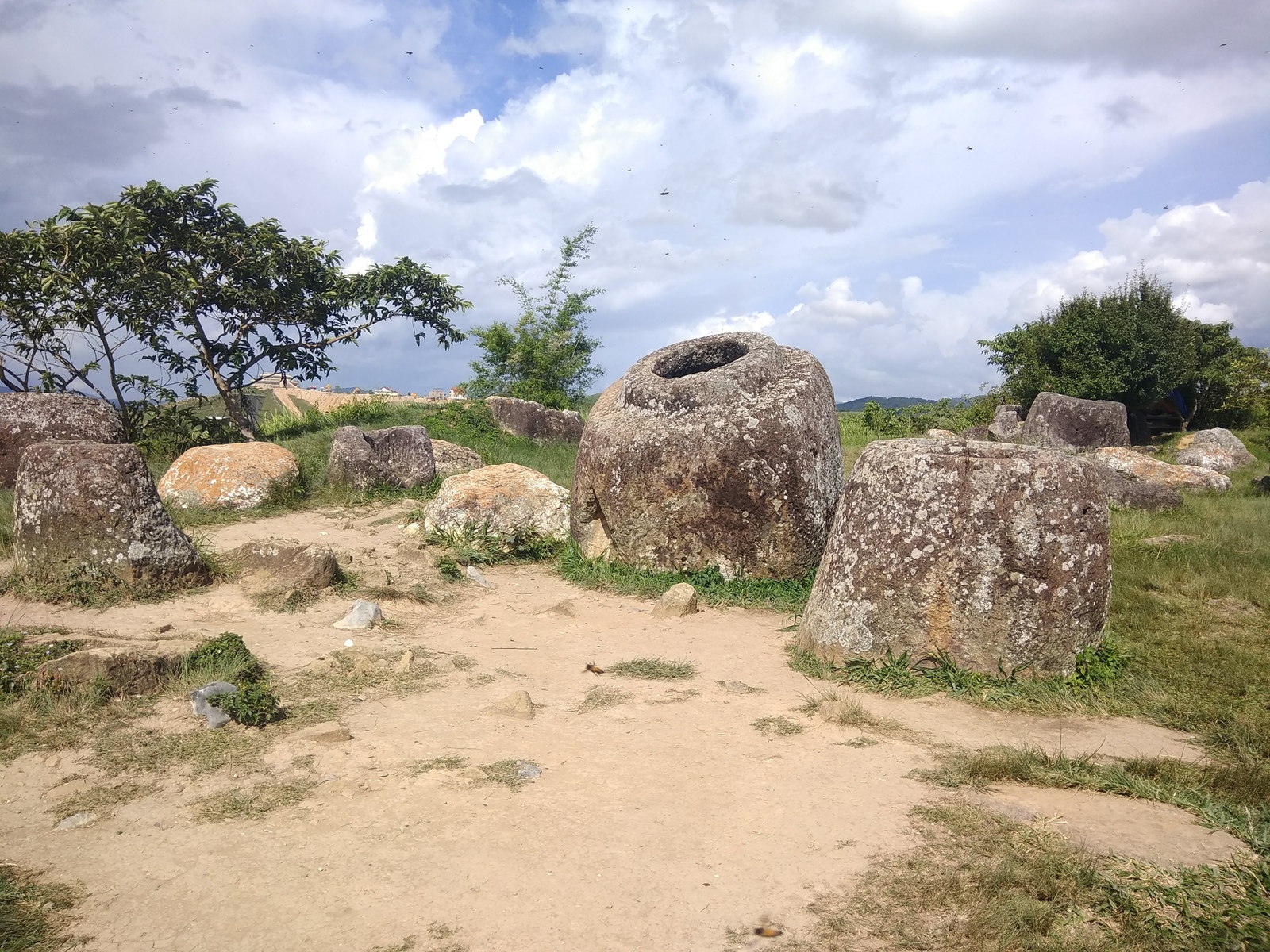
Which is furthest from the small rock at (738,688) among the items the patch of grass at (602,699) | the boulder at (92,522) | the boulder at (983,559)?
the boulder at (92,522)

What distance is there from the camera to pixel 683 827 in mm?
3762

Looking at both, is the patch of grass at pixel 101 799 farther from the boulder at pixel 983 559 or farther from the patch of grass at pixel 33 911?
the boulder at pixel 983 559

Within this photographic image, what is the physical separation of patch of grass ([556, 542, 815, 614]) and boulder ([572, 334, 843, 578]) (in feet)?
0.40

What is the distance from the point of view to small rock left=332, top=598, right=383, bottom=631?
709 centimetres

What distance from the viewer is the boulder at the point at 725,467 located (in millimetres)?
8023

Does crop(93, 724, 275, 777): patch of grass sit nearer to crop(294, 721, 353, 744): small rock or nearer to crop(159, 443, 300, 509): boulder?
crop(294, 721, 353, 744): small rock

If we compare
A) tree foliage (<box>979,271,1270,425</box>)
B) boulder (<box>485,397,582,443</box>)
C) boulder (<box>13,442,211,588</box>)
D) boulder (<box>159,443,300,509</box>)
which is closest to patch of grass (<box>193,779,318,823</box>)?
boulder (<box>13,442,211,588</box>)

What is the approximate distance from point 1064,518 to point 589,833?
145 inches

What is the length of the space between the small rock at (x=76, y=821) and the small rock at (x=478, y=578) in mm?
5037

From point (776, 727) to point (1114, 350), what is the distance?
20.7 meters

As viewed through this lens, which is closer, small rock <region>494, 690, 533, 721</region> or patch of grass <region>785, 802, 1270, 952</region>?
patch of grass <region>785, 802, 1270, 952</region>

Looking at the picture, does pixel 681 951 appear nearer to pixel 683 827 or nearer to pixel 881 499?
pixel 683 827

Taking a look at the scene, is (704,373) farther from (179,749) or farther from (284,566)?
(179,749)

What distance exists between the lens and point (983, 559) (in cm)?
543
